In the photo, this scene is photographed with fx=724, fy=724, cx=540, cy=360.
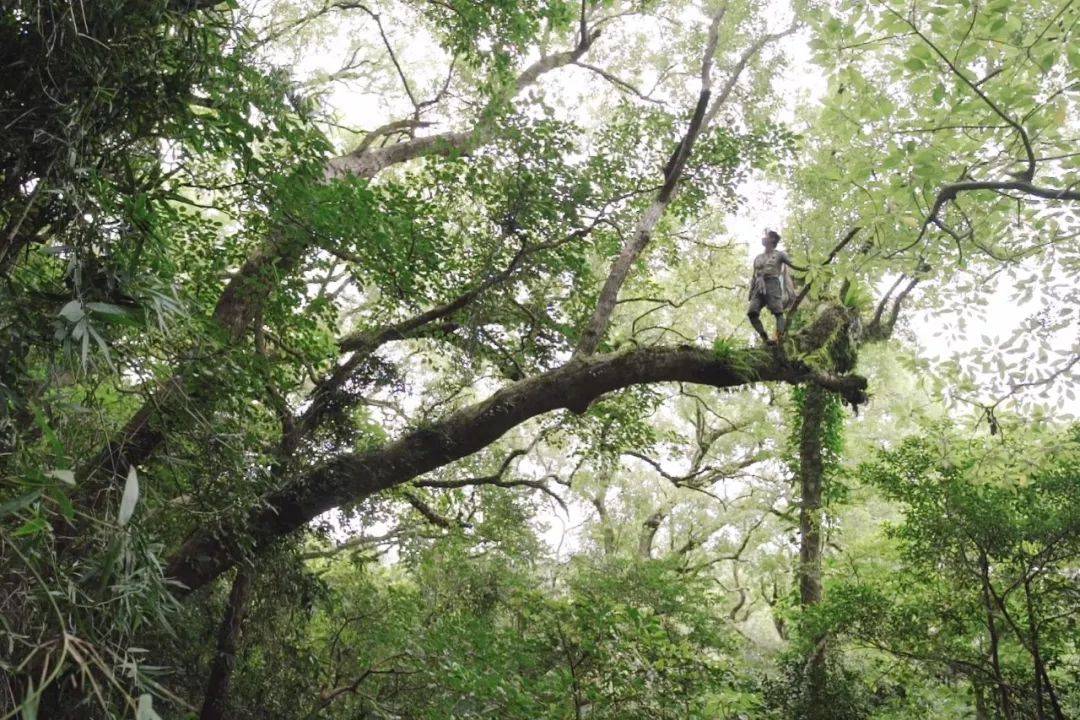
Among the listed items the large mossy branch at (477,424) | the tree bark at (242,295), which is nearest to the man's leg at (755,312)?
the large mossy branch at (477,424)

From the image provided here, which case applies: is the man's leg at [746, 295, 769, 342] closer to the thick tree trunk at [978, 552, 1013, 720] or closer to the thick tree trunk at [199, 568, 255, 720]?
the thick tree trunk at [978, 552, 1013, 720]

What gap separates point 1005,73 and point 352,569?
933 centimetres

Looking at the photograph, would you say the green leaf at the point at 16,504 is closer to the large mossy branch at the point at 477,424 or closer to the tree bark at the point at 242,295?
the tree bark at the point at 242,295

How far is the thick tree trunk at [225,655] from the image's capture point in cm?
542

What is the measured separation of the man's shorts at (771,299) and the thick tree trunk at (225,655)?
14.3 ft

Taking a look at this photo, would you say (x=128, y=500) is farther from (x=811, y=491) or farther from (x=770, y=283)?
(x=811, y=491)

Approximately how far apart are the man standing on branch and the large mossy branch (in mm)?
811

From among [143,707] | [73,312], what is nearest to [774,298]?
[73,312]

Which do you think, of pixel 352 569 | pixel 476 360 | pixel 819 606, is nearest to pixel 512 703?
pixel 476 360

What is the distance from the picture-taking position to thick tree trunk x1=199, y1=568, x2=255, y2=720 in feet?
17.8

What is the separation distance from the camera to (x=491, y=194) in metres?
5.29

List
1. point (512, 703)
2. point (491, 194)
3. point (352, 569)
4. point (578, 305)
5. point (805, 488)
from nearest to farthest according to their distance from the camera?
point (512, 703) → point (491, 194) → point (578, 305) → point (805, 488) → point (352, 569)

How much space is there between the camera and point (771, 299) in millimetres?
5531

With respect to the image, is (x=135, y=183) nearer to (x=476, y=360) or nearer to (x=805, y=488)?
(x=476, y=360)
